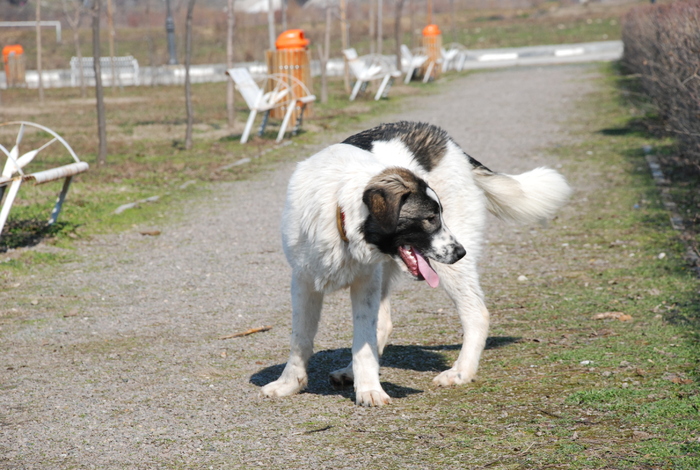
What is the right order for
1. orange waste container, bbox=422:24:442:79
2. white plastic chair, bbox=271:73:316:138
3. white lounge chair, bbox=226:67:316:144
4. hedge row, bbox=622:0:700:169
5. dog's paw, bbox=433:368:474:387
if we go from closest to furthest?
dog's paw, bbox=433:368:474:387 → hedge row, bbox=622:0:700:169 → white lounge chair, bbox=226:67:316:144 → white plastic chair, bbox=271:73:316:138 → orange waste container, bbox=422:24:442:79

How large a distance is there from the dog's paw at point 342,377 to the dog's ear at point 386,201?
39.3 inches

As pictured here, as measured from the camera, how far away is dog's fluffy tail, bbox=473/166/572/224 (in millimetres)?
4945

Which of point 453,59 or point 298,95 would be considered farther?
point 453,59

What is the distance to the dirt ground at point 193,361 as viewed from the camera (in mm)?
3406

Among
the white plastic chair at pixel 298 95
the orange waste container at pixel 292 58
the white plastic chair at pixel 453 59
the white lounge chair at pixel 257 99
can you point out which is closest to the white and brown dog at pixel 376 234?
the white lounge chair at pixel 257 99

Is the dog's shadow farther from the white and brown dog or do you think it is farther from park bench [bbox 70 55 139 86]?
park bench [bbox 70 55 139 86]

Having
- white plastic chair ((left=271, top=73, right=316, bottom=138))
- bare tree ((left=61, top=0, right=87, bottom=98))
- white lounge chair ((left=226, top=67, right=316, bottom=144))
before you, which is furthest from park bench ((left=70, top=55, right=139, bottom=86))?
white lounge chair ((left=226, top=67, right=316, bottom=144))

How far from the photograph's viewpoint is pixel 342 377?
4277 millimetres

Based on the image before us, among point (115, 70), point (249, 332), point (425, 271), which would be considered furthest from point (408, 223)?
point (115, 70)

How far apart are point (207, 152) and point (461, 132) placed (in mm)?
4868

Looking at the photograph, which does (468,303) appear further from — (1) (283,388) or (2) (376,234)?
(1) (283,388)

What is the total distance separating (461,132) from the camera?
1529 centimetres

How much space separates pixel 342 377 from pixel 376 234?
3.18 ft

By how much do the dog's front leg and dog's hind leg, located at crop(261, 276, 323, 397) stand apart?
242mm
